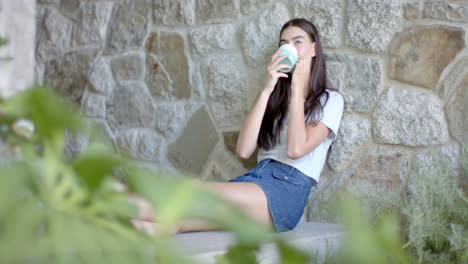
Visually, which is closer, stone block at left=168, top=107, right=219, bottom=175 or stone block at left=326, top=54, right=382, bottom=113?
stone block at left=326, top=54, right=382, bottom=113

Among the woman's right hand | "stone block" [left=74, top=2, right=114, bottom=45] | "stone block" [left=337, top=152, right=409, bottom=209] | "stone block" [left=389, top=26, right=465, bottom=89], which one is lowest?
"stone block" [left=337, top=152, right=409, bottom=209]

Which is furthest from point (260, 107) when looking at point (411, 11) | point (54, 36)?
point (54, 36)

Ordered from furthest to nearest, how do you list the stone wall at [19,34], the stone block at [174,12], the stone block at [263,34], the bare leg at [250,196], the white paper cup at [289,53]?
the stone block at [174,12]
the stone block at [263,34]
the white paper cup at [289,53]
the bare leg at [250,196]
the stone wall at [19,34]

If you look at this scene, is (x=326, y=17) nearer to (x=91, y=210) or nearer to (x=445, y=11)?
(x=445, y=11)

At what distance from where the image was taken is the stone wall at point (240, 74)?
1.89 metres

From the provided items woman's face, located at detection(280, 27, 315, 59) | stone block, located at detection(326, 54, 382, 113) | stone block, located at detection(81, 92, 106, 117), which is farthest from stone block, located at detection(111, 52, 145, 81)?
stone block, located at detection(326, 54, 382, 113)

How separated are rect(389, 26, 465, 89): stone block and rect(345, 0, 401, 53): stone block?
0.05m

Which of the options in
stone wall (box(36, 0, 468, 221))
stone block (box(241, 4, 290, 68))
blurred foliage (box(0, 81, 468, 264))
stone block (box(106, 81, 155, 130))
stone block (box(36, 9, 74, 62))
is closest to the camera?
blurred foliage (box(0, 81, 468, 264))

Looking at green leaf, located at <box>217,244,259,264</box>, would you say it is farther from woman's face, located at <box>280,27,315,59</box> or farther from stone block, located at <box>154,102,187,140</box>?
stone block, located at <box>154,102,187,140</box>

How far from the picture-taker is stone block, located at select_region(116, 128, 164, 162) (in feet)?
8.25

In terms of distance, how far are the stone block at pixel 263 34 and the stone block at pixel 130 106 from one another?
1.92ft

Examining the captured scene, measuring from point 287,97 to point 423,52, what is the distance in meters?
0.55

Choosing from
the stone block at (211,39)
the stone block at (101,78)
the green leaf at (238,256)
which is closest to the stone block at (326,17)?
the stone block at (211,39)

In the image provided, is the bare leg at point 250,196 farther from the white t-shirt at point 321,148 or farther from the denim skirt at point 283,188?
the white t-shirt at point 321,148
